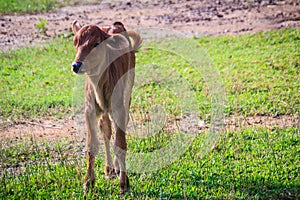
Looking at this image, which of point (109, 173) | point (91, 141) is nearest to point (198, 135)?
point (109, 173)

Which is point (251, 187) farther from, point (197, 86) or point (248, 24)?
point (248, 24)

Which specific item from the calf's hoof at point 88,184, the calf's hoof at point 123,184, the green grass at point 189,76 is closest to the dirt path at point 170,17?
the green grass at point 189,76

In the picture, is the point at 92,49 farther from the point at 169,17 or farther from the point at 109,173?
the point at 169,17

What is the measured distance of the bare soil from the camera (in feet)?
43.4

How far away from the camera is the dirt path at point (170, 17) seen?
13.2m

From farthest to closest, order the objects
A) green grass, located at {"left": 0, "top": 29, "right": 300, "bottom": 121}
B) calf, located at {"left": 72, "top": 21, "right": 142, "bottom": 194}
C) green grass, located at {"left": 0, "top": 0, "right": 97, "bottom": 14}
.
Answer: green grass, located at {"left": 0, "top": 0, "right": 97, "bottom": 14}, green grass, located at {"left": 0, "top": 29, "right": 300, "bottom": 121}, calf, located at {"left": 72, "top": 21, "right": 142, "bottom": 194}

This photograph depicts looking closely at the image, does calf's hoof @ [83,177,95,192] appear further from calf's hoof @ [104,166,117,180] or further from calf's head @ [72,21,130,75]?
calf's head @ [72,21,130,75]

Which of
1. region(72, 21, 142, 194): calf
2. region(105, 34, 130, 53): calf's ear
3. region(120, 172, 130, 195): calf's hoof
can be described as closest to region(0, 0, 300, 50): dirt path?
region(105, 34, 130, 53): calf's ear

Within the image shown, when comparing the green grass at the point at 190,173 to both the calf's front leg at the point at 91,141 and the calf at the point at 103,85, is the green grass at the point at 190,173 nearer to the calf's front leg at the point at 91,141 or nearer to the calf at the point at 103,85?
the calf's front leg at the point at 91,141

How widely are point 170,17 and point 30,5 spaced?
4382mm

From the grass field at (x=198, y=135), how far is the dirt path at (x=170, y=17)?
0.77m

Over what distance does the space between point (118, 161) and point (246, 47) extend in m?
6.48

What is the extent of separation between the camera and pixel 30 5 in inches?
625

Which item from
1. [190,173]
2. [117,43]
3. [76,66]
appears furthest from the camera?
[190,173]
